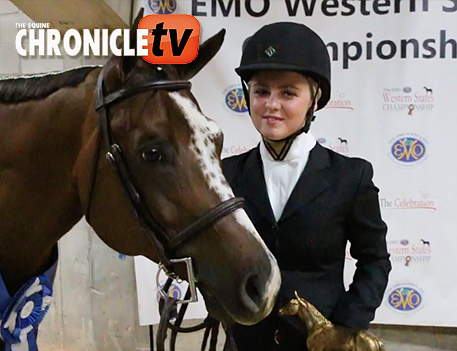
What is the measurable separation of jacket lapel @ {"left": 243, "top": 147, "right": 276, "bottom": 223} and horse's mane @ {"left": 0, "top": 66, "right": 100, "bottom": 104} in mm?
308

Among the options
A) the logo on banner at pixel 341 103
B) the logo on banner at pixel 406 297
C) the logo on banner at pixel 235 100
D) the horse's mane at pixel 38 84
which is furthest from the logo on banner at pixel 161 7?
the logo on banner at pixel 406 297

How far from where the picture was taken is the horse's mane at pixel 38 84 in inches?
23.5

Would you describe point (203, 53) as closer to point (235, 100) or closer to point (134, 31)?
point (134, 31)

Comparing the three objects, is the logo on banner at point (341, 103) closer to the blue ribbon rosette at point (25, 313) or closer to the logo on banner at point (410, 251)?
the logo on banner at point (410, 251)

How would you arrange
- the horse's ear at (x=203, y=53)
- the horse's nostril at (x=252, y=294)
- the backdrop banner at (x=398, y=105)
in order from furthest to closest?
the backdrop banner at (x=398, y=105)
the horse's ear at (x=203, y=53)
the horse's nostril at (x=252, y=294)

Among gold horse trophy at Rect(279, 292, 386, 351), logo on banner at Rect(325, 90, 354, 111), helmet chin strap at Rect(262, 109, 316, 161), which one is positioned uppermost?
logo on banner at Rect(325, 90, 354, 111)

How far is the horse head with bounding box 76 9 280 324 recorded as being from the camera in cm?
51

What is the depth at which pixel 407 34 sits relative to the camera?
138 centimetres

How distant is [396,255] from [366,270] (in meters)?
0.86

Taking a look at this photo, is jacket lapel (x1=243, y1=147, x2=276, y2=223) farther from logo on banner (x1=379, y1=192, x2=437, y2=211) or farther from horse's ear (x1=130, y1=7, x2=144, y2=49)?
logo on banner (x1=379, y1=192, x2=437, y2=211)

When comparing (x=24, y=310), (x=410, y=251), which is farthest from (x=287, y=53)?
(x=410, y=251)

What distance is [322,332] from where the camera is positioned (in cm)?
61

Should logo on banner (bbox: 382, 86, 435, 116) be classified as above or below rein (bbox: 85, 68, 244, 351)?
above

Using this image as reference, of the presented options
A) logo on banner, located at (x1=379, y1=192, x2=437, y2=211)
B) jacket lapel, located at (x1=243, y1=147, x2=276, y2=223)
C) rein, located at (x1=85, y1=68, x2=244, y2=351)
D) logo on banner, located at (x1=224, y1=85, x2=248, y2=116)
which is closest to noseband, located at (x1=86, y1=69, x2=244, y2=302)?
rein, located at (x1=85, y1=68, x2=244, y2=351)
